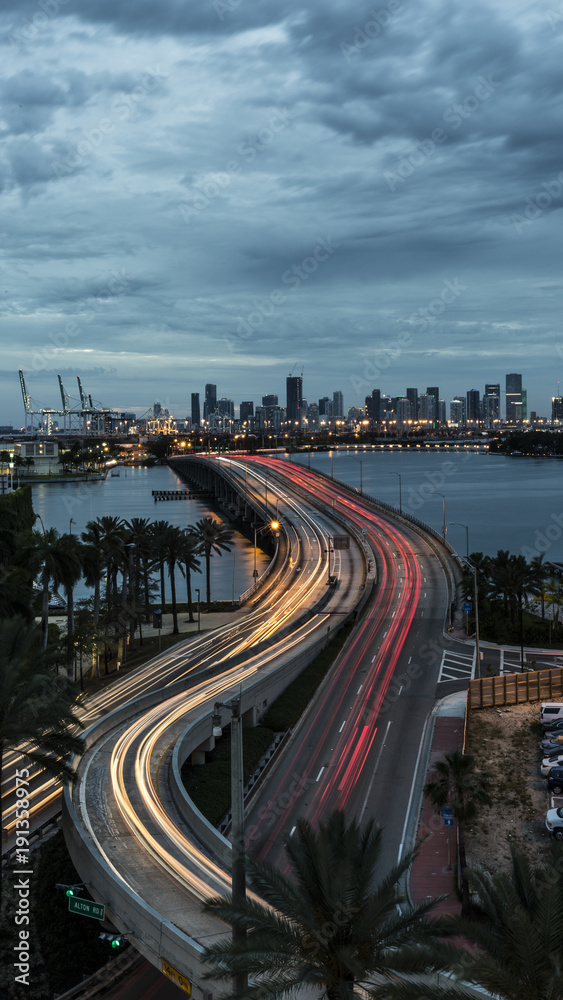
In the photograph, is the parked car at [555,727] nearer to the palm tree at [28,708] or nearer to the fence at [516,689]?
the fence at [516,689]

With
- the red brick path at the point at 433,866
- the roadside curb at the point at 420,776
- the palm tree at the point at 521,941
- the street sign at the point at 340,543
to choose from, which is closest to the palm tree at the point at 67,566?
the roadside curb at the point at 420,776

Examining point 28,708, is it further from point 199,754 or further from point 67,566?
point 67,566

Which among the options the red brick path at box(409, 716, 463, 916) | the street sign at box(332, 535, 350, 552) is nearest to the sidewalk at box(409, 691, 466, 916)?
the red brick path at box(409, 716, 463, 916)

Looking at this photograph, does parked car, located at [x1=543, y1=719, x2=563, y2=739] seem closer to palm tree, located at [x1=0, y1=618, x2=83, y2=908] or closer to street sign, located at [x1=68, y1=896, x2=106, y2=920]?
palm tree, located at [x1=0, y1=618, x2=83, y2=908]

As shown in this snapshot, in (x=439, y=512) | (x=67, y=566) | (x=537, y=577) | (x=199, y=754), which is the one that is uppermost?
(x=67, y=566)

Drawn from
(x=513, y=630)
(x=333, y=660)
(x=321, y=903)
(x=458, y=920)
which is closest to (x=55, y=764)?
(x=321, y=903)

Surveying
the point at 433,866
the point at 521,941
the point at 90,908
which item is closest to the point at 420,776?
the point at 433,866
